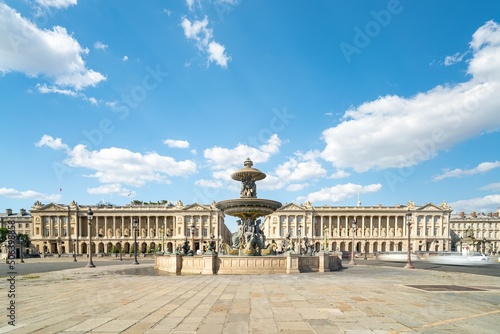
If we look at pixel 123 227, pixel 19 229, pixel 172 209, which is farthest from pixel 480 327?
pixel 19 229

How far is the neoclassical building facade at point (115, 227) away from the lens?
104m

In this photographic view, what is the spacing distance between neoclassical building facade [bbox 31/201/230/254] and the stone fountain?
256ft

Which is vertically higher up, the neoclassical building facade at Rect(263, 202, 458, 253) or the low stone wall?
the low stone wall

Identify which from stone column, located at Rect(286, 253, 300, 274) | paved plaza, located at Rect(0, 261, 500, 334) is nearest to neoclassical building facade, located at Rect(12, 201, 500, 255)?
stone column, located at Rect(286, 253, 300, 274)

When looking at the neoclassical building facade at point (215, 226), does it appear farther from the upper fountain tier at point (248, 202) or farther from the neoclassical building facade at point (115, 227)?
the upper fountain tier at point (248, 202)

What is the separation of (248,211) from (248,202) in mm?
1007

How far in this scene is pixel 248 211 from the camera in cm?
2545

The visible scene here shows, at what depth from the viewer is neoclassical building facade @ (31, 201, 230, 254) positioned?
4092 inches

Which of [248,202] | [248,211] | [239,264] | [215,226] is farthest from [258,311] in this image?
[215,226]

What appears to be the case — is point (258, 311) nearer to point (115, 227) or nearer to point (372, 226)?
point (372, 226)

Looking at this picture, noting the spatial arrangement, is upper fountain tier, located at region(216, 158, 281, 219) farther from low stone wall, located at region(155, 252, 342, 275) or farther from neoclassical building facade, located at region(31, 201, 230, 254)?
neoclassical building facade, located at region(31, 201, 230, 254)

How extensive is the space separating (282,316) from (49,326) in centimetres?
597

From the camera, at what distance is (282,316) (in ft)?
27.8

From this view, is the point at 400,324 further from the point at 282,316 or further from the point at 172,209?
the point at 172,209
